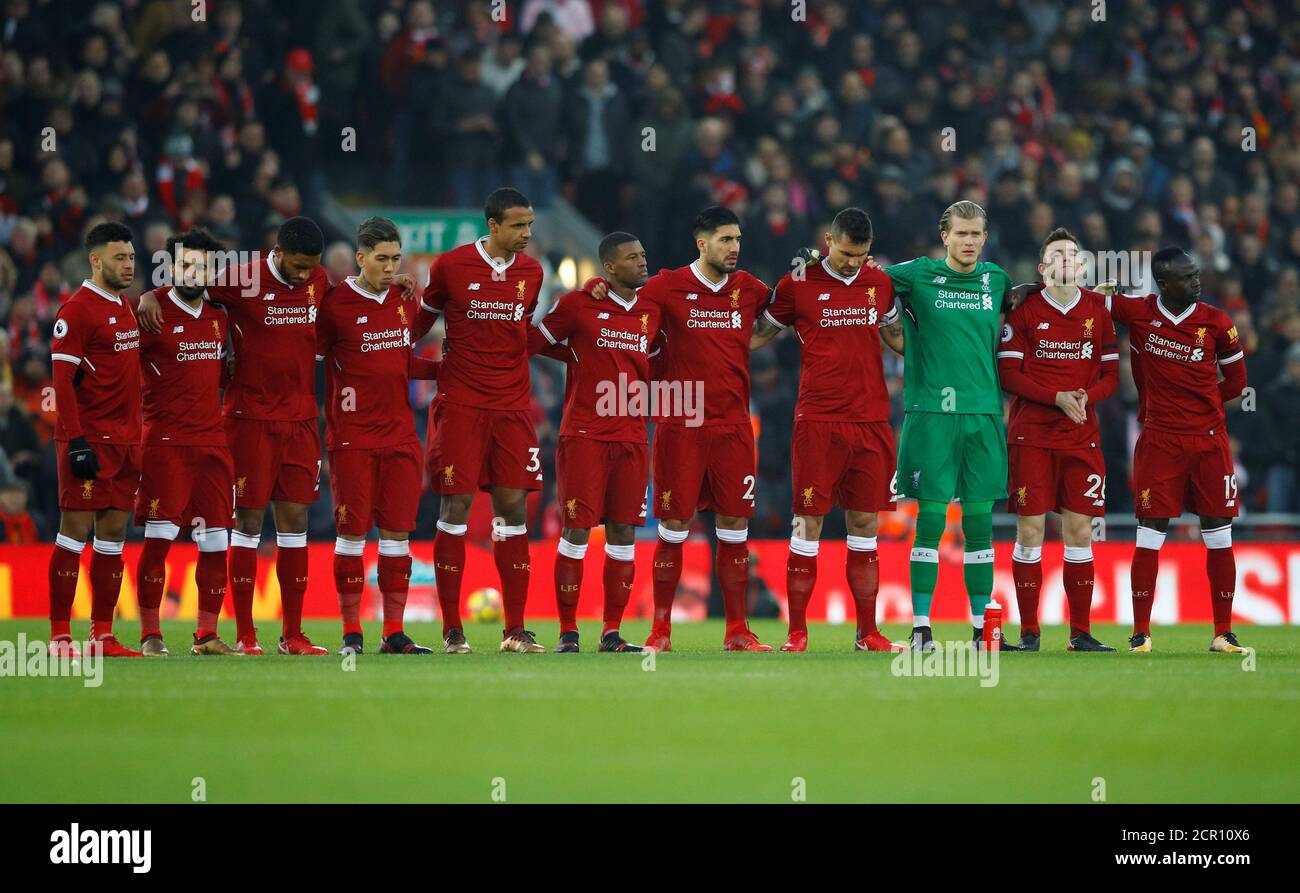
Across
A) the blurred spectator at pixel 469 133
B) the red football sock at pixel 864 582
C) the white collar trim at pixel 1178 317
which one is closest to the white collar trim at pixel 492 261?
the red football sock at pixel 864 582

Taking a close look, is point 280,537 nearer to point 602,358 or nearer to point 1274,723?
point 602,358

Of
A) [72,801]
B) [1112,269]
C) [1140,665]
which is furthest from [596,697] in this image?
[1112,269]

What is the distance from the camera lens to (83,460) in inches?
404

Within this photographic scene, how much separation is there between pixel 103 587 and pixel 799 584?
13.3 feet

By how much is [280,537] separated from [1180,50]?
15.9 meters

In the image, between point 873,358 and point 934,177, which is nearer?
A: point 873,358

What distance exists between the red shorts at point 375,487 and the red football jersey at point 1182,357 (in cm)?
439

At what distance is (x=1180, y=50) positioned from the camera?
907 inches

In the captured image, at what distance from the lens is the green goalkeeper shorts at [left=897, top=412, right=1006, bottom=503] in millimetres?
10906

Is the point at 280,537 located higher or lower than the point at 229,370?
lower

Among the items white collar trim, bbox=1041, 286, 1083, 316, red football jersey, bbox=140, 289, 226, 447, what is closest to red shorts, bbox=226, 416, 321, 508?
red football jersey, bbox=140, 289, 226, 447

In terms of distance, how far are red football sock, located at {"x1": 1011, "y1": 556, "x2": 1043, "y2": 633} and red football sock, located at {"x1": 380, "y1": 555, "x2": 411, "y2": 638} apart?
3.65 m

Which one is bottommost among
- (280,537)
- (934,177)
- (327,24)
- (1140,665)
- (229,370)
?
(1140,665)
